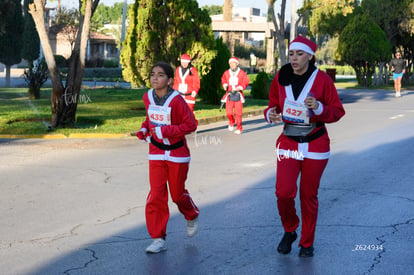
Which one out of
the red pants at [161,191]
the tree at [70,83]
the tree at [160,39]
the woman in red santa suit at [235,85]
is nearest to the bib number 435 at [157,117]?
the red pants at [161,191]

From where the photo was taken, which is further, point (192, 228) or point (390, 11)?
point (390, 11)

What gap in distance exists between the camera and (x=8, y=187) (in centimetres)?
982

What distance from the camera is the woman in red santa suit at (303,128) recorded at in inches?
243

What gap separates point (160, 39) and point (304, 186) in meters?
17.7

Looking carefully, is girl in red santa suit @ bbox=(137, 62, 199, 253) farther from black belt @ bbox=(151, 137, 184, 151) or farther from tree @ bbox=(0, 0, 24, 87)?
tree @ bbox=(0, 0, 24, 87)

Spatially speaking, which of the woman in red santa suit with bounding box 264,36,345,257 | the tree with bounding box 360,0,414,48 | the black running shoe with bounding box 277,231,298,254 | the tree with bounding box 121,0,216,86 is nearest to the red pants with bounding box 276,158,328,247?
the woman in red santa suit with bounding box 264,36,345,257

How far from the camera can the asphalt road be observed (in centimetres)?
618

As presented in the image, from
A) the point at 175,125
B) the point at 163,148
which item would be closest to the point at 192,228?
the point at 163,148

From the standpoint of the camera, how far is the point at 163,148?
6504 mm

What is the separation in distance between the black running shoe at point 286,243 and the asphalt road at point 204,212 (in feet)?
0.22

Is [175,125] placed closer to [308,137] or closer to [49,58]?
[308,137]

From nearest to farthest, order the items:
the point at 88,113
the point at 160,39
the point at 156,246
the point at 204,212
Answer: the point at 156,246
the point at 204,212
the point at 88,113
the point at 160,39

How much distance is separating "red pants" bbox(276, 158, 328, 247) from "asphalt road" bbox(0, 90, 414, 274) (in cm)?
29

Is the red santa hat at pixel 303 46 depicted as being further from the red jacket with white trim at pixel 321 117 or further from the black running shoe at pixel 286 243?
the black running shoe at pixel 286 243
